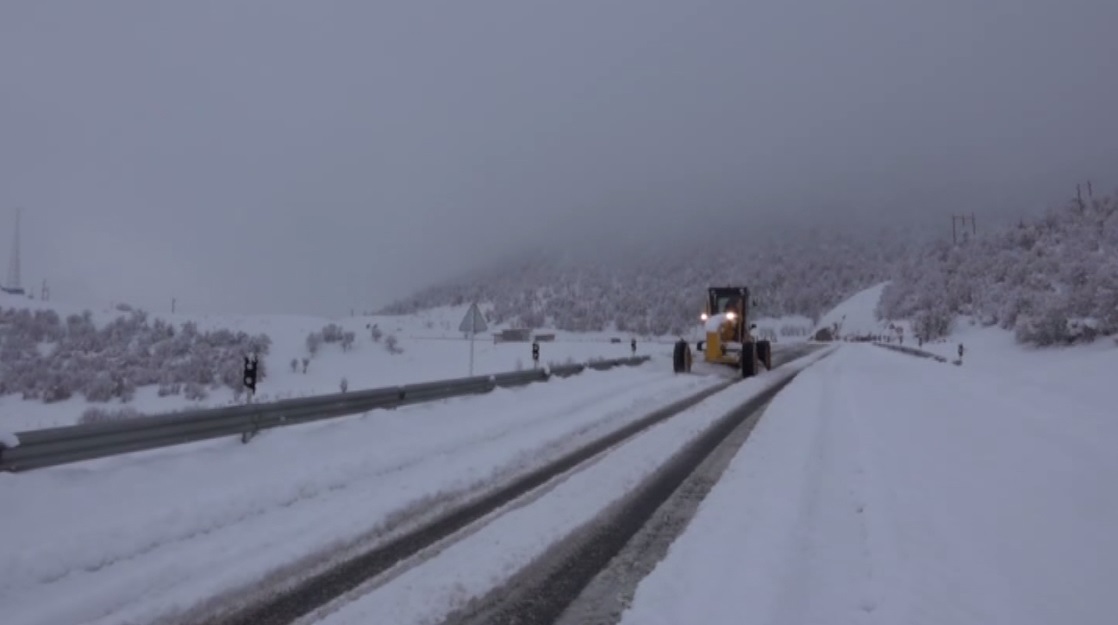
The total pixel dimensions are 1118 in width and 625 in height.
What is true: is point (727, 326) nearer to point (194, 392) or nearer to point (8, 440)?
point (194, 392)

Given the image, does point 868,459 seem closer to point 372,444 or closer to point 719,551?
point 719,551

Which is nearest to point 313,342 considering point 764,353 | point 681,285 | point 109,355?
point 109,355

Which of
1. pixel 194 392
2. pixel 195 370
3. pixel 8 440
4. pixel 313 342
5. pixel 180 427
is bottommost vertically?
pixel 194 392

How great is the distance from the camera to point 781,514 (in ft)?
23.2

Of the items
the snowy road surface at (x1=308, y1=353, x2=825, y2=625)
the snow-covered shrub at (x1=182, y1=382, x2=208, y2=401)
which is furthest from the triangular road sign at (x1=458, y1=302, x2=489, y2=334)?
the snow-covered shrub at (x1=182, y1=382, x2=208, y2=401)

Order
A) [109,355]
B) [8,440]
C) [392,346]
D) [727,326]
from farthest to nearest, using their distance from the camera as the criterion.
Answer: [392,346] < [109,355] < [727,326] < [8,440]

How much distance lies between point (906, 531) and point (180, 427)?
26.5ft

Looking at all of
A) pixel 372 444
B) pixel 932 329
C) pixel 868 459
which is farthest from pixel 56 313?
pixel 932 329

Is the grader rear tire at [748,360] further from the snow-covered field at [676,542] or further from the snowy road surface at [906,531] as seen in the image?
the snowy road surface at [906,531]

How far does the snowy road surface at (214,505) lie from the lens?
17.4 ft

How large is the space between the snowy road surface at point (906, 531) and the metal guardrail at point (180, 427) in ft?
20.0

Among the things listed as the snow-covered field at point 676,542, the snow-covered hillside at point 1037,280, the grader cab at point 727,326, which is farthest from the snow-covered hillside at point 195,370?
the snow-covered hillside at point 1037,280

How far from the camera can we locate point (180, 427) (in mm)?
8773

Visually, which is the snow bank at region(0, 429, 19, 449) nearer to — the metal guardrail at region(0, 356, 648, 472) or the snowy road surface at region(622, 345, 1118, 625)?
the metal guardrail at region(0, 356, 648, 472)
